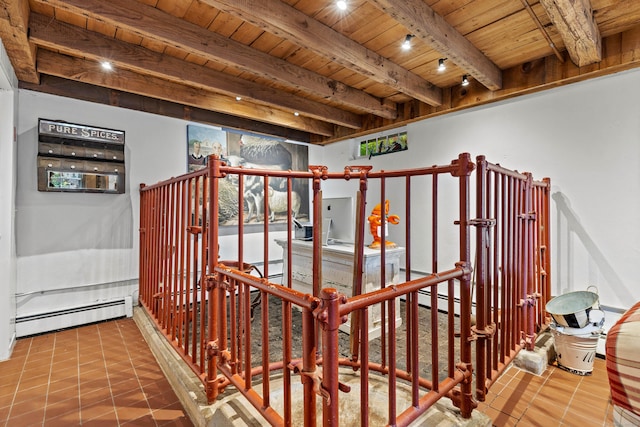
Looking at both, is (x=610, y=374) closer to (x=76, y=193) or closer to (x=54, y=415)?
(x=54, y=415)

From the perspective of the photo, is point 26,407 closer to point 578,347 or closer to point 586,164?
point 578,347

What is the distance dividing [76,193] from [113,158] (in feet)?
1.61

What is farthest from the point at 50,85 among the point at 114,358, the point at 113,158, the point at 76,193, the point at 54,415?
the point at 54,415

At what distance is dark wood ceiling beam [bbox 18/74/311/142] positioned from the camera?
289cm

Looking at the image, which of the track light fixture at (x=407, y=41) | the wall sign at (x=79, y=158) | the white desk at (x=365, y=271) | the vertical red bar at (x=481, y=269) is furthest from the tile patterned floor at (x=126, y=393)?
the track light fixture at (x=407, y=41)

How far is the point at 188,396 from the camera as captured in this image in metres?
1.67

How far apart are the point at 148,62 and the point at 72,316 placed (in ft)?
8.46

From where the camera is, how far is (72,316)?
297 cm

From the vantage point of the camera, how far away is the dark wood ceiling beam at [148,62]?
7.00 feet

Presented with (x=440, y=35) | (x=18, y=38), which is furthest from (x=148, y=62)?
(x=440, y=35)

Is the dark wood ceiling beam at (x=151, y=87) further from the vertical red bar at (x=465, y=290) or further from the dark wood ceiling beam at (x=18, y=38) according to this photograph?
the vertical red bar at (x=465, y=290)

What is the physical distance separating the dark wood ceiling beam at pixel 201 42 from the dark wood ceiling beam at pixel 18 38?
19 centimetres

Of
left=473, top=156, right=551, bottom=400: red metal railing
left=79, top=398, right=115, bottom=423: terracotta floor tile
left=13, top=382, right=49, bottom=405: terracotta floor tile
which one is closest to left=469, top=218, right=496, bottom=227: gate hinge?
left=473, top=156, right=551, bottom=400: red metal railing

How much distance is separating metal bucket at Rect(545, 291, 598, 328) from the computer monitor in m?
2.02
